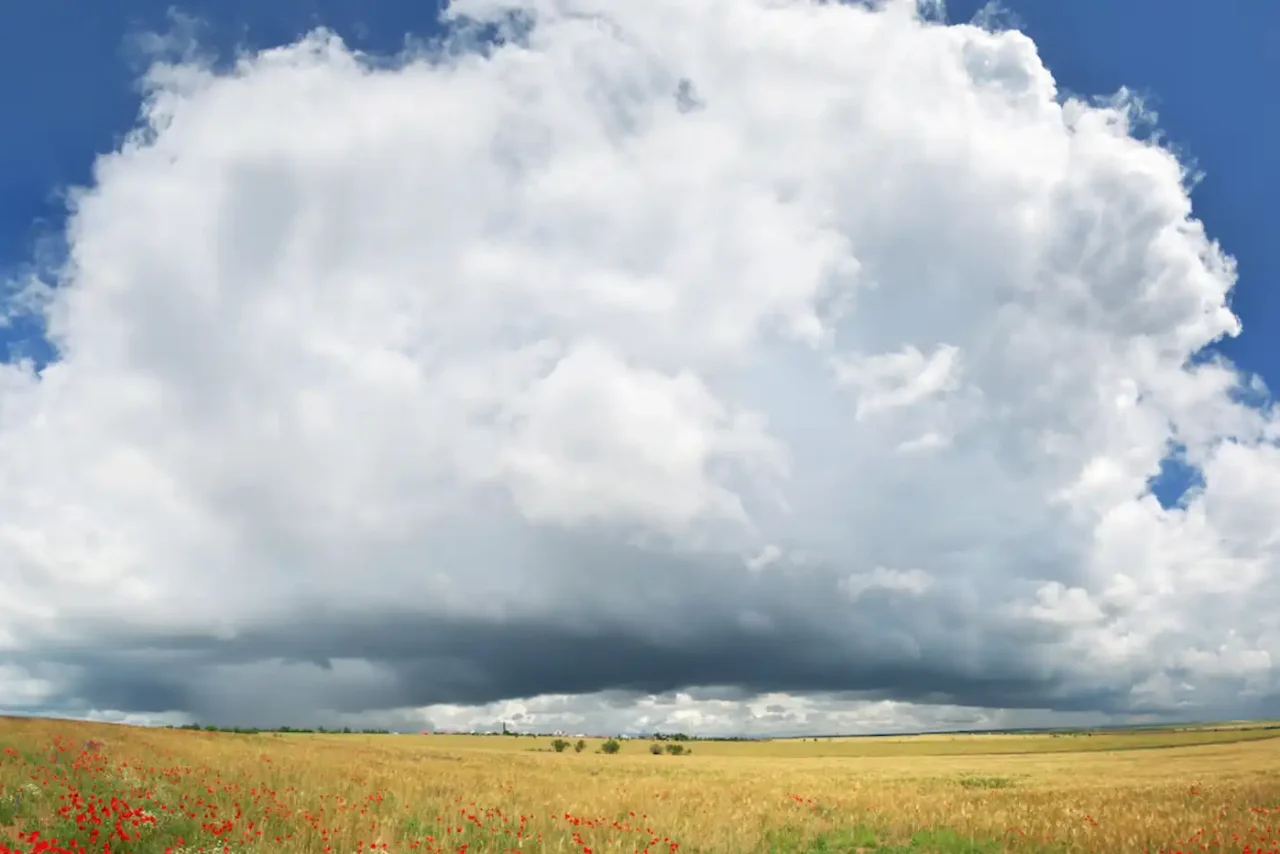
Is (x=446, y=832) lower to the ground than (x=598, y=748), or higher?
higher

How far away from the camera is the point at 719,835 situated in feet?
60.5

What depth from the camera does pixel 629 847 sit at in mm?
16391

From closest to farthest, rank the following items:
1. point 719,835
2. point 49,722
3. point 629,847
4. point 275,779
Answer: point 629,847
point 719,835
point 275,779
point 49,722

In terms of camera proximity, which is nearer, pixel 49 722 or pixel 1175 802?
pixel 1175 802

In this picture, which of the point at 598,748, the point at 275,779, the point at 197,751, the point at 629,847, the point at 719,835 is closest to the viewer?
the point at 629,847

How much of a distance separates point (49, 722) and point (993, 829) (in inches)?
1576

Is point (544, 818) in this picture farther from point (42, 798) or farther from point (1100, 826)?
point (1100, 826)

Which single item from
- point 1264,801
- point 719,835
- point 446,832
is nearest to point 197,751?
point 446,832

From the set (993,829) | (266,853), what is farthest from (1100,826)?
(266,853)

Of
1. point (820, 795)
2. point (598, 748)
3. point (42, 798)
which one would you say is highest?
point (42, 798)

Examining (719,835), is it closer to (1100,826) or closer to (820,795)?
(1100,826)

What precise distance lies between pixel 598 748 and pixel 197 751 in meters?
111

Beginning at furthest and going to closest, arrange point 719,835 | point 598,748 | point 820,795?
1. point 598,748
2. point 820,795
3. point 719,835

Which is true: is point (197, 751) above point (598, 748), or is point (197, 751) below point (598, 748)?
above
